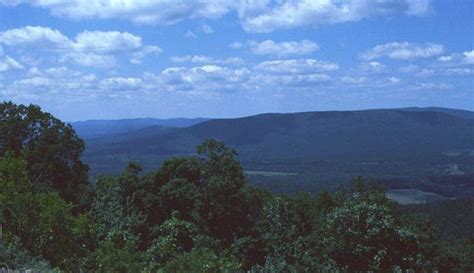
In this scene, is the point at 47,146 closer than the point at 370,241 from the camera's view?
No

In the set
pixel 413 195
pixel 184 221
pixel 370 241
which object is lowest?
pixel 413 195

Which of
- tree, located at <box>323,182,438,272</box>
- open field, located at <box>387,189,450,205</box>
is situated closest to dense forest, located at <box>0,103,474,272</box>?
tree, located at <box>323,182,438,272</box>

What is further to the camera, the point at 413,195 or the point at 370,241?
the point at 413,195

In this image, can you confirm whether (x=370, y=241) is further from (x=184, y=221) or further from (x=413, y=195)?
(x=413, y=195)

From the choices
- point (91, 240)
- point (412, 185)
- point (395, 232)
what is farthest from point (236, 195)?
point (412, 185)

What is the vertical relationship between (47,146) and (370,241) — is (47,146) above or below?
above

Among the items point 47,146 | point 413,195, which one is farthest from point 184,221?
point 413,195

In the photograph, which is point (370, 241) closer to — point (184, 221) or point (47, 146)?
point (184, 221)

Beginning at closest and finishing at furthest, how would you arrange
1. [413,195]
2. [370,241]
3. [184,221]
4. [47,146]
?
[370,241]
[184,221]
[47,146]
[413,195]

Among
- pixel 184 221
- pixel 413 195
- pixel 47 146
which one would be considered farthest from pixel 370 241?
pixel 413 195

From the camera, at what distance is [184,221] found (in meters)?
29.2

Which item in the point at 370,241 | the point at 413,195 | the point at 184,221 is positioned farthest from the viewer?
the point at 413,195

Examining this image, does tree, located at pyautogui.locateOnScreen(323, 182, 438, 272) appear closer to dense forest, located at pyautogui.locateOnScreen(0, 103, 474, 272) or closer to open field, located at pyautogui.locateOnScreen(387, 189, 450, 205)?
dense forest, located at pyautogui.locateOnScreen(0, 103, 474, 272)

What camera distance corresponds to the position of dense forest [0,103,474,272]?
20094mm
